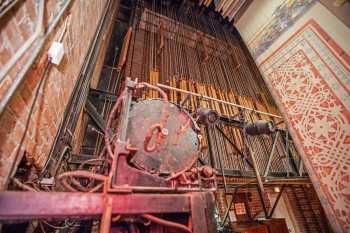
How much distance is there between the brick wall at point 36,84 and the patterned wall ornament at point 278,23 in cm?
191

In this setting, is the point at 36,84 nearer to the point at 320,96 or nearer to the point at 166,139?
the point at 166,139

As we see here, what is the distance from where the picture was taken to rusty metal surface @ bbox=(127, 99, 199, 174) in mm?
1501

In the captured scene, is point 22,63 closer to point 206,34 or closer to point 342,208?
point 342,208

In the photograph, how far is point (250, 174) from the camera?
3.47 meters

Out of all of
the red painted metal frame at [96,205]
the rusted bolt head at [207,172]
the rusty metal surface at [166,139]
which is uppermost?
the rusty metal surface at [166,139]

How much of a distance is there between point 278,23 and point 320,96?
0.84 m

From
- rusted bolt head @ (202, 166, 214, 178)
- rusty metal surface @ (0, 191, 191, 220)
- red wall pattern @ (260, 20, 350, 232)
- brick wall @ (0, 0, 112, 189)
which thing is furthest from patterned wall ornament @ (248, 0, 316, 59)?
brick wall @ (0, 0, 112, 189)

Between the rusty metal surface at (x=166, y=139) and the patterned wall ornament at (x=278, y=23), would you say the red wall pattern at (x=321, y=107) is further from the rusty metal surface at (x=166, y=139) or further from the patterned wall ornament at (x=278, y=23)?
the rusty metal surface at (x=166, y=139)

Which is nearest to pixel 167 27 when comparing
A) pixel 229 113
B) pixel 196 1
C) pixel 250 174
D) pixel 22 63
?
pixel 196 1

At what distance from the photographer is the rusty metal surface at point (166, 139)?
150 centimetres

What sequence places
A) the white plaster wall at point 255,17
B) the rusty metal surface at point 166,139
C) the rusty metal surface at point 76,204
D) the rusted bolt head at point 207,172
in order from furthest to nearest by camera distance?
the white plaster wall at point 255,17 < the rusty metal surface at point 166,139 < the rusted bolt head at point 207,172 < the rusty metal surface at point 76,204

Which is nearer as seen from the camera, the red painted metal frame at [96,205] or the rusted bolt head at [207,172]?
the red painted metal frame at [96,205]

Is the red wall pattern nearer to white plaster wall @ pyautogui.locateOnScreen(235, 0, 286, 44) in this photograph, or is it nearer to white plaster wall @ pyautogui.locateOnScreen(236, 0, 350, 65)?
white plaster wall @ pyautogui.locateOnScreen(236, 0, 350, 65)

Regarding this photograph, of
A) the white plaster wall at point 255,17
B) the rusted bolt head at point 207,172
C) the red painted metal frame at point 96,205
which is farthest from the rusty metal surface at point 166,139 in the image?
the white plaster wall at point 255,17
